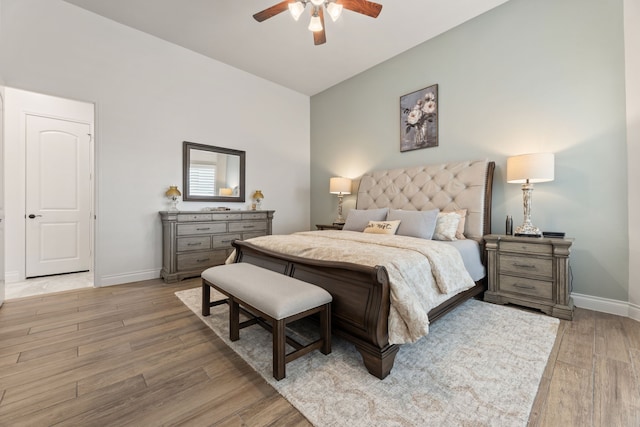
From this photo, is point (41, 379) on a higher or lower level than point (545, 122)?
lower

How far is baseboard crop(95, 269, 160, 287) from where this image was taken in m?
3.40

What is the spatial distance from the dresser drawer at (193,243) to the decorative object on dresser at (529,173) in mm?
3885

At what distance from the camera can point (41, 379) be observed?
1578 millimetres

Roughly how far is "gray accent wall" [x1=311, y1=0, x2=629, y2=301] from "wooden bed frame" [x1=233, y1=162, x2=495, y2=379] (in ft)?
5.69

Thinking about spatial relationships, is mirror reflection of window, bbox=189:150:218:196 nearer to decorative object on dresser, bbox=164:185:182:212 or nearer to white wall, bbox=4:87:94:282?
decorative object on dresser, bbox=164:185:182:212

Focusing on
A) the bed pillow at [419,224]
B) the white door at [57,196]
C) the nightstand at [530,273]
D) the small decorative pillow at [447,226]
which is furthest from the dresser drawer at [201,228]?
the nightstand at [530,273]

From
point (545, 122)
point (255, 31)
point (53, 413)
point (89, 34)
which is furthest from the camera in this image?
point (255, 31)

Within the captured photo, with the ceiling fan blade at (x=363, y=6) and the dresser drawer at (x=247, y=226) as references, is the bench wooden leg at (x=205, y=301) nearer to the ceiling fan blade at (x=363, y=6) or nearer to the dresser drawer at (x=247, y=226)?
the dresser drawer at (x=247, y=226)

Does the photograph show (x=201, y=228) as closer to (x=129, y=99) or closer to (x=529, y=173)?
(x=129, y=99)

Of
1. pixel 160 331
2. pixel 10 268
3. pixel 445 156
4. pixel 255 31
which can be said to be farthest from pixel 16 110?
pixel 445 156

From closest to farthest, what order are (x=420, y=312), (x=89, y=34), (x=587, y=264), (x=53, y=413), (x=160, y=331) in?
(x=53, y=413) → (x=420, y=312) → (x=160, y=331) → (x=587, y=264) → (x=89, y=34)

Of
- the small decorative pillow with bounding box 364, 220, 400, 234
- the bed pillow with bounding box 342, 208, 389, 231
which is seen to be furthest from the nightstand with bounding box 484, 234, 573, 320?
the bed pillow with bounding box 342, 208, 389, 231

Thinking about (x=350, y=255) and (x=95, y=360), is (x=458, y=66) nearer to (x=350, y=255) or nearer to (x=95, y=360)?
(x=350, y=255)

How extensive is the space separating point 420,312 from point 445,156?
275 cm
